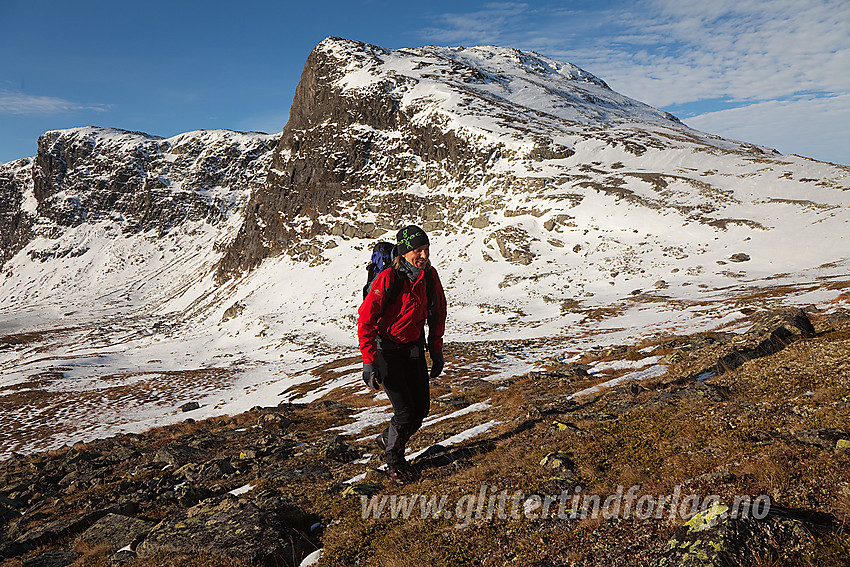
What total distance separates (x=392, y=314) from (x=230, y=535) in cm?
377

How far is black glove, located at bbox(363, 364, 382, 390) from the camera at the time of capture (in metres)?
6.53

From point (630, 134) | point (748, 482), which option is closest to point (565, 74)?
point (630, 134)

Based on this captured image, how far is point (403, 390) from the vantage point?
6.84 m

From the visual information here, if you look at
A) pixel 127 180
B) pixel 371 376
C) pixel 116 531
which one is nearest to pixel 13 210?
pixel 127 180

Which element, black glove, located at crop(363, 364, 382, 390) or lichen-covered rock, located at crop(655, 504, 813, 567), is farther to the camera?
black glove, located at crop(363, 364, 382, 390)

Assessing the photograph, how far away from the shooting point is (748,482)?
449cm

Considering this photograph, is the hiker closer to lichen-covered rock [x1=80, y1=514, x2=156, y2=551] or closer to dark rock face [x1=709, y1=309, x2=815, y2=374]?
lichen-covered rock [x1=80, y1=514, x2=156, y2=551]

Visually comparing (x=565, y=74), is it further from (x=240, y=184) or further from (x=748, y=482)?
(x=748, y=482)

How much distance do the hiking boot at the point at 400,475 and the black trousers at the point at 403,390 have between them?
10 cm

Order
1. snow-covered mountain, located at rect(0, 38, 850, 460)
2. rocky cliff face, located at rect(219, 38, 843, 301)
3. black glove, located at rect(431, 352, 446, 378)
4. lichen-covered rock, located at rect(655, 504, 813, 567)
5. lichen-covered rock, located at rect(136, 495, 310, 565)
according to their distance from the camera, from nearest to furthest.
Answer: lichen-covered rock, located at rect(655, 504, 813, 567) → lichen-covered rock, located at rect(136, 495, 310, 565) → black glove, located at rect(431, 352, 446, 378) → snow-covered mountain, located at rect(0, 38, 850, 460) → rocky cliff face, located at rect(219, 38, 843, 301)

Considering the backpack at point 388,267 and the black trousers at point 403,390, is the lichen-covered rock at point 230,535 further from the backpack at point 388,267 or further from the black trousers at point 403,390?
the backpack at point 388,267

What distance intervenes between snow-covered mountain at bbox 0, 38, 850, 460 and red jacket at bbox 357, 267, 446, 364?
19114 mm

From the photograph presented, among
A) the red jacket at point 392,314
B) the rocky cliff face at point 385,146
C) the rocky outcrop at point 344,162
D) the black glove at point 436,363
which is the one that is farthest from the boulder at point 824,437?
the rocky outcrop at point 344,162

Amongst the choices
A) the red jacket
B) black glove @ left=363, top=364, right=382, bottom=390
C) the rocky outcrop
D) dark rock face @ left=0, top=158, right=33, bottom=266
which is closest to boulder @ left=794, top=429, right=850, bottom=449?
the red jacket
